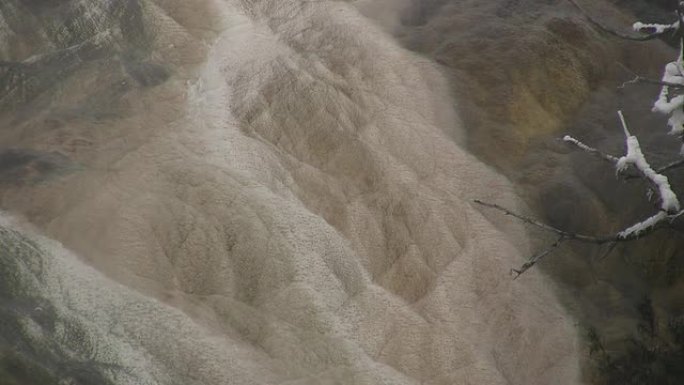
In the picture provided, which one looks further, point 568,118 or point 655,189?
point 568,118

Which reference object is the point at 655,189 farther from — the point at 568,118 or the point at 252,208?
the point at 252,208

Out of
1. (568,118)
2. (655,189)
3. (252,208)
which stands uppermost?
(252,208)

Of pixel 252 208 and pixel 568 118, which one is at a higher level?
pixel 252 208

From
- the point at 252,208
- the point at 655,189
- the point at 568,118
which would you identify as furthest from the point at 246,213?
the point at 568,118

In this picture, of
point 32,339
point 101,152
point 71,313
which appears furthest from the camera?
point 101,152

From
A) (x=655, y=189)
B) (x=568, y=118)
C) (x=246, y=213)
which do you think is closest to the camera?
(x=655, y=189)

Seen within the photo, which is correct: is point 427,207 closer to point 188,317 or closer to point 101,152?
point 188,317

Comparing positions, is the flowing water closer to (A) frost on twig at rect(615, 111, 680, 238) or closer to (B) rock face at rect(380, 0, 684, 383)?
(B) rock face at rect(380, 0, 684, 383)

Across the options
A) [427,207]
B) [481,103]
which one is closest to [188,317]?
[427,207]

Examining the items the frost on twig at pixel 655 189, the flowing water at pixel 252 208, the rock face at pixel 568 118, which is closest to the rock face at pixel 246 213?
the flowing water at pixel 252 208
